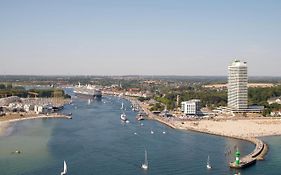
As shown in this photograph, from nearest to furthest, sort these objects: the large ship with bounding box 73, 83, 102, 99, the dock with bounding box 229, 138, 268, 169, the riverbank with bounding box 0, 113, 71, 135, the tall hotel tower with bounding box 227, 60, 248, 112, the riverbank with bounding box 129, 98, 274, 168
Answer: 1. the dock with bounding box 229, 138, 268, 169
2. the riverbank with bounding box 129, 98, 274, 168
3. the riverbank with bounding box 0, 113, 71, 135
4. the tall hotel tower with bounding box 227, 60, 248, 112
5. the large ship with bounding box 73, 83, 102, 99

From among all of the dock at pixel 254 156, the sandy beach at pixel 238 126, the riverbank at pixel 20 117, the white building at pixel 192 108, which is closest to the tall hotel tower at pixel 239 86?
the white building at pixel 192 108

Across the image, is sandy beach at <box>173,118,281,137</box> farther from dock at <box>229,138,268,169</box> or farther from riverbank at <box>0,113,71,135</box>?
riverbank at <box>0,113,71,135</box>

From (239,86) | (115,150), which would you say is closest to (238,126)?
(239,86)

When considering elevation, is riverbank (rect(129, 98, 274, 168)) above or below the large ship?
below

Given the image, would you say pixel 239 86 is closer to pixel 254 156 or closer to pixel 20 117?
pixel 20 117

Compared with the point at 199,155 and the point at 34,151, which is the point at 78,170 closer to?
the point at 34,151

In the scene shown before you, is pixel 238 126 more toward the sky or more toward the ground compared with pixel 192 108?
more toward the ground

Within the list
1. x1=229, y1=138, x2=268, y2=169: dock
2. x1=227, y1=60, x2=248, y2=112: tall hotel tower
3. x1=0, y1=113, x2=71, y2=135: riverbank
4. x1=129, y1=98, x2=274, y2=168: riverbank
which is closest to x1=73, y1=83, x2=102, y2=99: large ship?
x1=0, y1=113, x2=71, y2=135: riverbank

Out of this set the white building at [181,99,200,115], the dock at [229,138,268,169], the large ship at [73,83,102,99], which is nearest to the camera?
the dock at [229,138,268,169]
